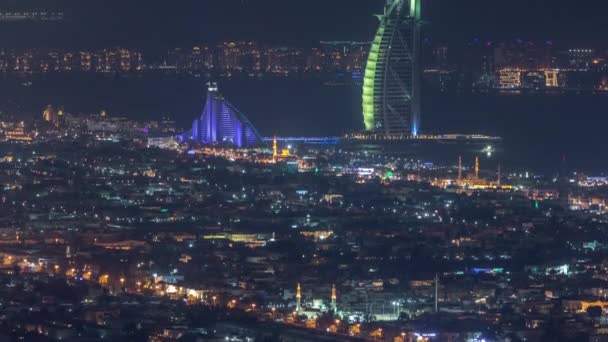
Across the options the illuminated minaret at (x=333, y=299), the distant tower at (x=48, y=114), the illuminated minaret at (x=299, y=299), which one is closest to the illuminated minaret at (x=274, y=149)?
the distant tower at (x=48, y=114)

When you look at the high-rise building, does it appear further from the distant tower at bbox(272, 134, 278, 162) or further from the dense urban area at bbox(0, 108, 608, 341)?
the distant tower at bbox(272, 134, 278, 162)

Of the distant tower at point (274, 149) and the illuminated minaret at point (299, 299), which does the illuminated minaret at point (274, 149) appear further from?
the illuminated minaret at point (299, 299)

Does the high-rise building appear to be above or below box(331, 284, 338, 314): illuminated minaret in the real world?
above

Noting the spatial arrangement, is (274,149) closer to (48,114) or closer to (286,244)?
(48,114)

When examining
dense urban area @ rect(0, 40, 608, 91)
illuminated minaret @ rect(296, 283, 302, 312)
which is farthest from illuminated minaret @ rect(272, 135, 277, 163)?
illuminated minaret @ rect(296, 283, 302, 312)

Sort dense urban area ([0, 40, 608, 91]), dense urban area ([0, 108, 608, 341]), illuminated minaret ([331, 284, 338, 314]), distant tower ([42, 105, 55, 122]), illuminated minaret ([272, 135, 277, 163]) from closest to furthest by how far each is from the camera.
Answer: dense urban area ([0, 108, 608, 341])
illuminated minaret ([331, 284, 338, 314])
illuminated minaret ([272, 135, 277, 163])
distant tower ([42, 105, 55, 122])
dense urban area ([0, 40, 608, 91])

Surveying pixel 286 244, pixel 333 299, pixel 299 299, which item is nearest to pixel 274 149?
pixel 286 244
